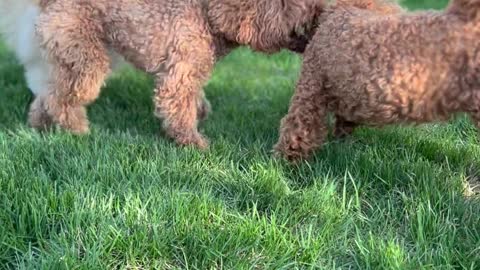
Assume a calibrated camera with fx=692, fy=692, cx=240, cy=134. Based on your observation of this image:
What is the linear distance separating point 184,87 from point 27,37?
1.50 m

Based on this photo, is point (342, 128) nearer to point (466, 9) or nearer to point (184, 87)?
point (184, 87)

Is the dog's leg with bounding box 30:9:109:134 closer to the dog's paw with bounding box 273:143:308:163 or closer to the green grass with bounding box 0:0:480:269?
the green grass with bounding box 0:0:480:269

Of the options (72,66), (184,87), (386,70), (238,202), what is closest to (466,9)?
(386,70)

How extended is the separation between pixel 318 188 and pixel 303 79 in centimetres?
69

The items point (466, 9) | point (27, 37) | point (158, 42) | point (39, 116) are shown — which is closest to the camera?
point (466, 9)

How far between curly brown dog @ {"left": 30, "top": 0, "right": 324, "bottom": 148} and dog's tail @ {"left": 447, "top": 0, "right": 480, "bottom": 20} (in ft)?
3.68

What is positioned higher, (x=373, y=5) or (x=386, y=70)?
(x=373, y=5)

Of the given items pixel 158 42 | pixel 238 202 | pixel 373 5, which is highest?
pixel 373 5

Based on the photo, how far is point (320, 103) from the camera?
3941 millimetres

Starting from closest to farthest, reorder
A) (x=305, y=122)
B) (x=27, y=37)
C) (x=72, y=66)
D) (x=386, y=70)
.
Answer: (x=386, y=70) < (x=305, y=122) < (x=72, y=66) < (x=27, y=37)

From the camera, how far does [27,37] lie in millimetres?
5258

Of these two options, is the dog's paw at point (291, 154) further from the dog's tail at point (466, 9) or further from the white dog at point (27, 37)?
the white dog at point (27, 37)

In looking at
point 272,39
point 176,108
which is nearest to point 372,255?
point 272,39

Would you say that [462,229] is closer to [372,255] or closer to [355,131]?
[372,255]
